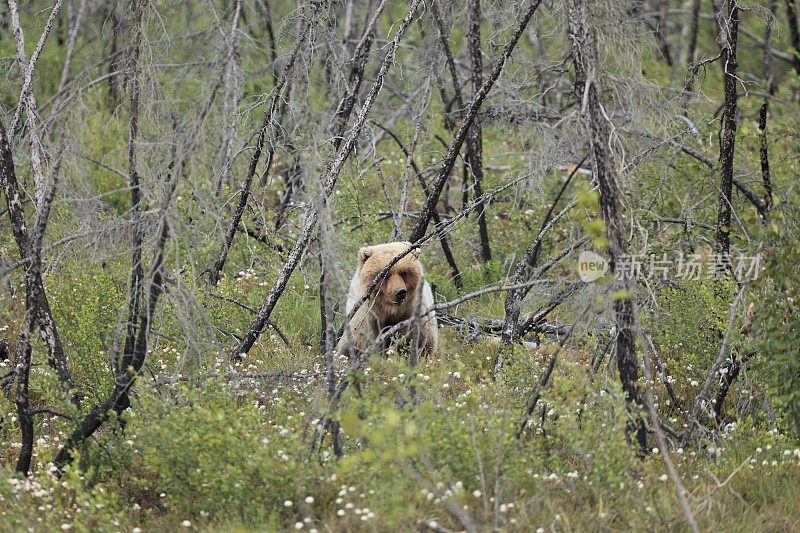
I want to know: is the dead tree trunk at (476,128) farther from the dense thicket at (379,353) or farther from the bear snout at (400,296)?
the bear snout at (400,296)

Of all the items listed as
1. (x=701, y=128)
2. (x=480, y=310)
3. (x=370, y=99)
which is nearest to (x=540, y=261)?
(x=480, y=310)

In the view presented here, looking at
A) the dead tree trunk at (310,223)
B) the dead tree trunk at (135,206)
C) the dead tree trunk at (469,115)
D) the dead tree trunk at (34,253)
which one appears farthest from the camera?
the dead tree trunk at (310,223)

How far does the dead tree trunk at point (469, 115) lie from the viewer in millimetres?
6949

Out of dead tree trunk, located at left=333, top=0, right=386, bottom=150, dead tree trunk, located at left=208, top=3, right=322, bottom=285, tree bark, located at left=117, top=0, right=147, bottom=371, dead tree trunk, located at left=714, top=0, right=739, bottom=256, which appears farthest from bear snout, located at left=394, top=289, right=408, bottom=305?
dead tree trunk, located at left=714, top=0, right=739, bottom=256

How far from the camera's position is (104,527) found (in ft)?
17.0

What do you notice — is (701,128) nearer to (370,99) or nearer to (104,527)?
(370,99)

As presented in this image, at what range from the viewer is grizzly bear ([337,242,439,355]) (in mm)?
8484

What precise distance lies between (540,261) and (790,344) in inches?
184

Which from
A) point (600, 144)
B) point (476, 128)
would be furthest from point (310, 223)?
point (476, 128)

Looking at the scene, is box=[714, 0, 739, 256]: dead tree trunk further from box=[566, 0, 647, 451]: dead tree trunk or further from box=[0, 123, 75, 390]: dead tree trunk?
box=[0, 123, 75, 390]: dead tree trunk

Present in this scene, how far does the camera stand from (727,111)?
7242 millimetres

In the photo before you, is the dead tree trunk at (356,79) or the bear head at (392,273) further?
the bear head at (392,273)

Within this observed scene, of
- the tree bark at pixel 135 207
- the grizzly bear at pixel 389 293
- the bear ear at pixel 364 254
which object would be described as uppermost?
the tree bark at pixel 135 207

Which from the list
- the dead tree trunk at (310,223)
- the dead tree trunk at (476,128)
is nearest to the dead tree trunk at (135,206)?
the dead tree trunk at (310,223)
